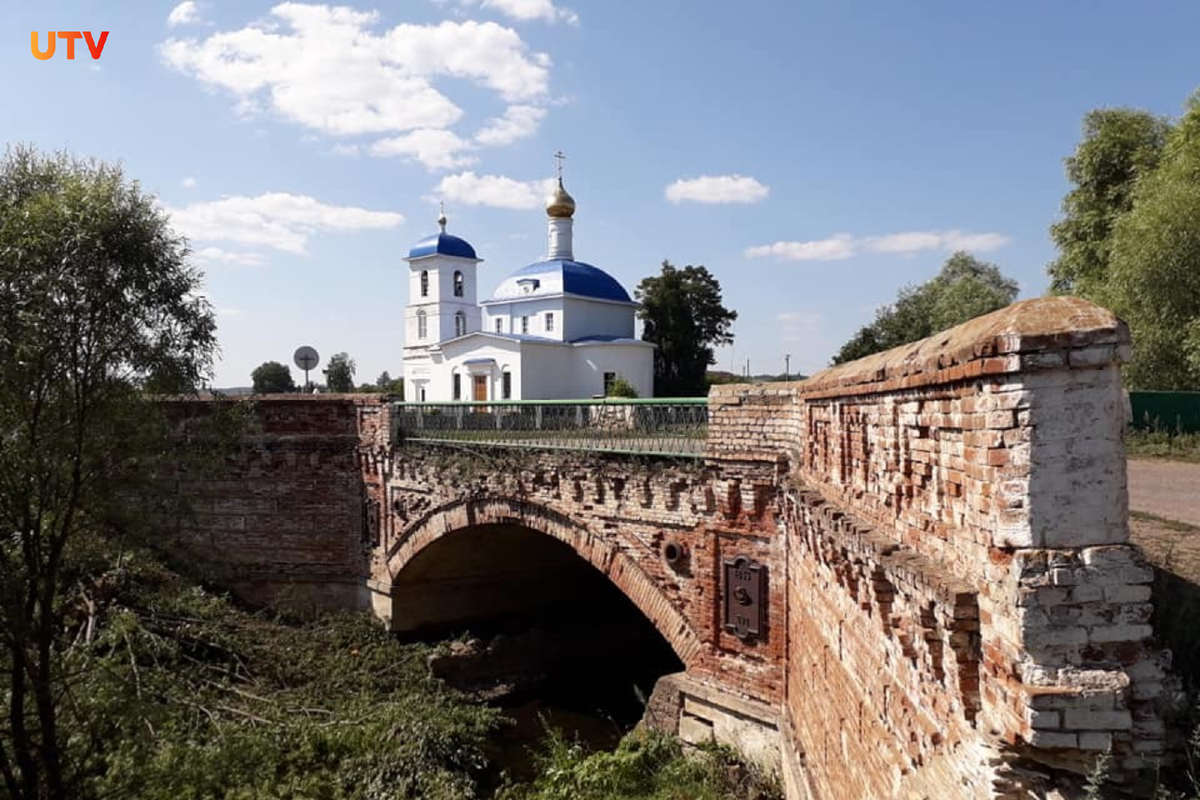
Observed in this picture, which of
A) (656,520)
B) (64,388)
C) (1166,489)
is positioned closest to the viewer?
(64,388)

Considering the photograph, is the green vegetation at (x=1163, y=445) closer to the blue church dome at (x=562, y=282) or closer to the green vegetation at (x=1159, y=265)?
the green vegetation at (x=1159, y=265)

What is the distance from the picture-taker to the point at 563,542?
34.6ft

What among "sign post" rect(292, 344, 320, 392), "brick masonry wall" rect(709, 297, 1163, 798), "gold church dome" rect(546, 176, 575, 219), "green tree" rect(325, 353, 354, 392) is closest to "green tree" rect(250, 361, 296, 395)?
"green tree" rect(325, 353, 354, 392)

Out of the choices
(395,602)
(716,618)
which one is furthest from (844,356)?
(716,618)

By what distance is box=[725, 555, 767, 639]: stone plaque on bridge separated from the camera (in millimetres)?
7477

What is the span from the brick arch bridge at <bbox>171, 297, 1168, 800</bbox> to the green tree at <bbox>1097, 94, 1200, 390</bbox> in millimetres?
11682

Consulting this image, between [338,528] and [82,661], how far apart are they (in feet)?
21.2

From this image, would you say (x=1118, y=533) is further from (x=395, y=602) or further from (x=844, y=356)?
(x=844, y=356)

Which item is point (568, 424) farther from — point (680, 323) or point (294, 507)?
point (680, 323)

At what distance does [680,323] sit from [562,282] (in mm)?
6840

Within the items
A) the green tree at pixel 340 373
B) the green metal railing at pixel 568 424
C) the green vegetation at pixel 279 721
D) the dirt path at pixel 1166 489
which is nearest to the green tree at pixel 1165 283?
the dirt path at pixel 1166 489

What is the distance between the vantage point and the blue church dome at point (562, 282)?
111 ft

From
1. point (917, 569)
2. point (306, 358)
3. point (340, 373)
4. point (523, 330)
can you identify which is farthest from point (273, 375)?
point (917, 569)

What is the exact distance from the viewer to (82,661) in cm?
738
